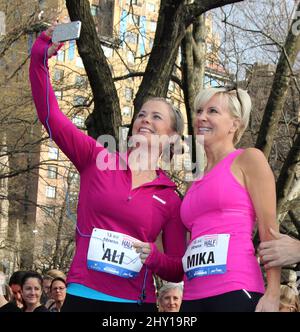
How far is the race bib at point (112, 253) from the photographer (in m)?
3.60

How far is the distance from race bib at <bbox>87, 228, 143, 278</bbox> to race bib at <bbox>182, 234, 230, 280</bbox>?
0.36 metres

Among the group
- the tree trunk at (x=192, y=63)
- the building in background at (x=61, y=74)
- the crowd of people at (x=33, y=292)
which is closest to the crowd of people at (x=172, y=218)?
the crowd of people at (x=33, y=292)

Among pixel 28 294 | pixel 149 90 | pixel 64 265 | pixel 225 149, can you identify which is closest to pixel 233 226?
pixel 225 149

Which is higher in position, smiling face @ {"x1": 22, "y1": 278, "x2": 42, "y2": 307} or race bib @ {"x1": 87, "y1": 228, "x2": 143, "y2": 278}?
smiling face @ {"x1": 22, "y1": 278, "x2": 42, "y2": 307}

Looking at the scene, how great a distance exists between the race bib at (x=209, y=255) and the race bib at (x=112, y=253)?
36cm

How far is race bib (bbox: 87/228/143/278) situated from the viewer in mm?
3600

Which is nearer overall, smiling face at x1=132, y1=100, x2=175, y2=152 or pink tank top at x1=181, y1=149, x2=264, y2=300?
pink tank top at x1=181, y1=149, x2=264, y2=300

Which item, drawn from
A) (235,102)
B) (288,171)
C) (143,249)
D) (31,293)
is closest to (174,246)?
(143,249)

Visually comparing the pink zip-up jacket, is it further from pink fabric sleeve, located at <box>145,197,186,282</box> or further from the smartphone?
the smartphone

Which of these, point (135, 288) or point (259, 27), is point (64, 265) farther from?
point (135, 288)

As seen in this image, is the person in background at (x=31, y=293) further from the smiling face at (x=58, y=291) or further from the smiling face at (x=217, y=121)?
the smiling face at (x=217, y=121)

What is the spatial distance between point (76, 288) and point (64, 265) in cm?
3285

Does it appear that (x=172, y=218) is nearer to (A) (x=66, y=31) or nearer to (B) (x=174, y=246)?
(B) (x=174, y=246)

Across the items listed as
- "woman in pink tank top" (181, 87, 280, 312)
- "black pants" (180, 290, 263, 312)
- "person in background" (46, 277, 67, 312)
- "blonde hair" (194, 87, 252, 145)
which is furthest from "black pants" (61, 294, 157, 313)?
"person in background" (46, 277, 67, 312)
